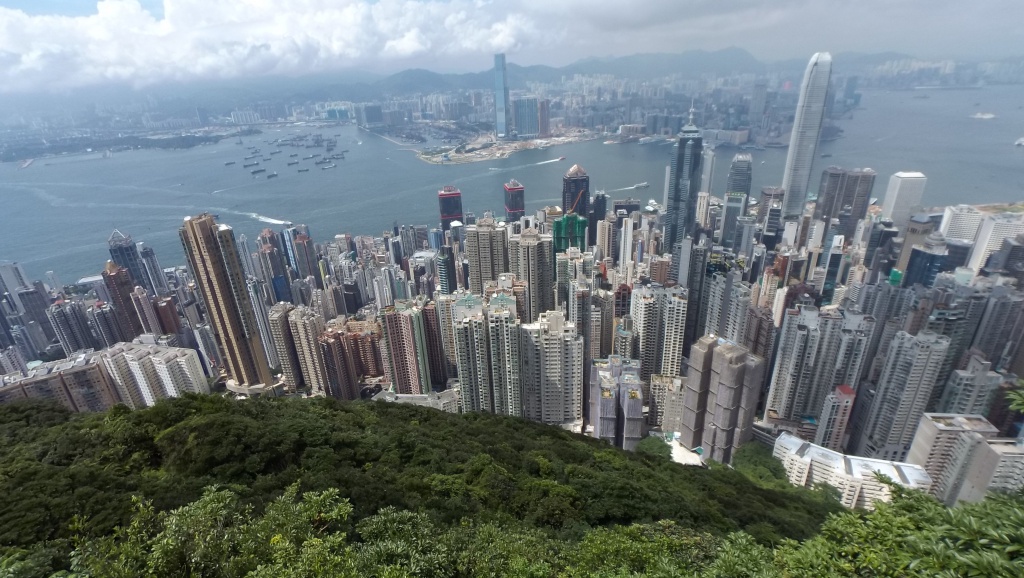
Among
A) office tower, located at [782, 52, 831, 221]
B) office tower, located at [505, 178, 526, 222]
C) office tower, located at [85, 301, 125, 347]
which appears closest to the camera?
office tower, located at [85, 301, 125, 347]

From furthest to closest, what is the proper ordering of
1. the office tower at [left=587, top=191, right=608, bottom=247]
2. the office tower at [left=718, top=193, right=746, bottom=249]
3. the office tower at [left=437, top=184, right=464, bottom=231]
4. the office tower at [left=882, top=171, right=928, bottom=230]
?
the office tower at [left=437, top=184, right=464, bottom=231] → the office tower at [left=587, top=191, right=608, bottom=247] → the office tower at [left=718, top=193, right=746, bottom=249] → the office tower at [left=882, top=171, right=928, bottom=230]

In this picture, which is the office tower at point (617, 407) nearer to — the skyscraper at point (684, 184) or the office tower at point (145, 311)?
the skyscraper at point (684, 184)

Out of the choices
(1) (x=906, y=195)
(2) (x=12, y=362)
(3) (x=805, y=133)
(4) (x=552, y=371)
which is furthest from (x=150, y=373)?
(3) (x=805, y=133)

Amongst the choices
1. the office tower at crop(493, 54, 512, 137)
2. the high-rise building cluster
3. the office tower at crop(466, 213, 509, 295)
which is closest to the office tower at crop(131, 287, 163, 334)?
the high-rise building cluster

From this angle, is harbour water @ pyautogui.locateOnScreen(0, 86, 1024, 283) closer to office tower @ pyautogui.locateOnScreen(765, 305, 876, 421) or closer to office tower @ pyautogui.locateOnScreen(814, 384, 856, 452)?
office tower @ pyautogui.locateOnScreen(765, 305, 876, 421)

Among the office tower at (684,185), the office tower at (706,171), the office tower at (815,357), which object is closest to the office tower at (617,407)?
the office tower at (815,357)

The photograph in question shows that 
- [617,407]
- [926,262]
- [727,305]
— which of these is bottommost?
[617,407]

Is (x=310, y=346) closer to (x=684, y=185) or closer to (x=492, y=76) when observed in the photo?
(x=684, y=185)
